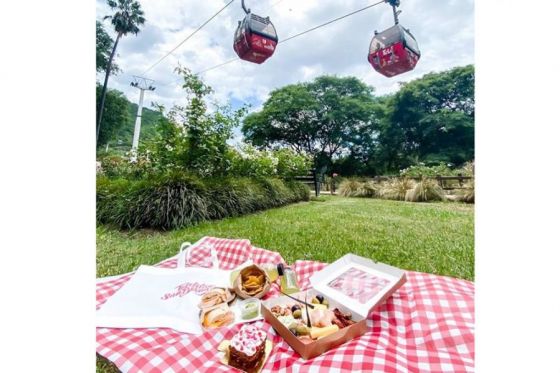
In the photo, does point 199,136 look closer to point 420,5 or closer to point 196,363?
point 420,5

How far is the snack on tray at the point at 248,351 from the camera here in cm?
43

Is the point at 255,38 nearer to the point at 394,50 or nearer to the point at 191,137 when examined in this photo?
the point at 394,50

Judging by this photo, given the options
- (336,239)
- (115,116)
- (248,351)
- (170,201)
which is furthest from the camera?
(115,116)

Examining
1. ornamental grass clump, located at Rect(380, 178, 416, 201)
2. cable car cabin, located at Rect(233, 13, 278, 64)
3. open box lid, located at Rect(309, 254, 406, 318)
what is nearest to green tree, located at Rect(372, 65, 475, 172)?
ornamental grass clump, located at Rect(380, 178, 416, 201)

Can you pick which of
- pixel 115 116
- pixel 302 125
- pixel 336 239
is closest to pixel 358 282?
pixel 336 239

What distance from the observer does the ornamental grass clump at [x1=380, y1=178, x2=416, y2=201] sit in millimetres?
2988

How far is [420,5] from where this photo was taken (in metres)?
1.03

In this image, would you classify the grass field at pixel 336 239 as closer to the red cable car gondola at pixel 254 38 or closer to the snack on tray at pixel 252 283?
the snack on tray at pixel 252 283

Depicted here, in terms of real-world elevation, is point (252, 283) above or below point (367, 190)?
below

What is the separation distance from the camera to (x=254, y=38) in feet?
3.28

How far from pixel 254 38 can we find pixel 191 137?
48.7 inches
